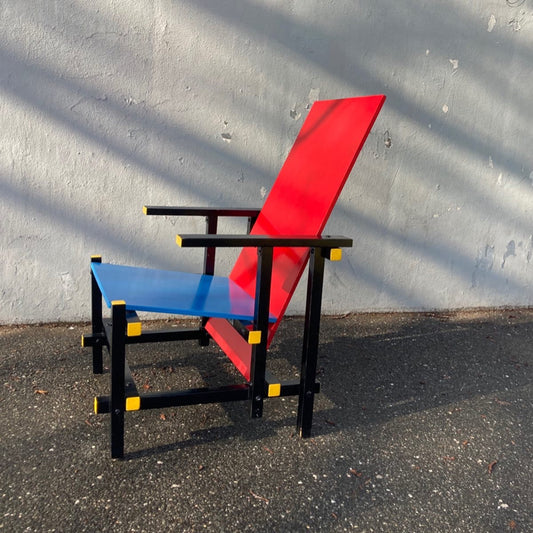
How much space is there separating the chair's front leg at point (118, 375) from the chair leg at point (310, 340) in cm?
65

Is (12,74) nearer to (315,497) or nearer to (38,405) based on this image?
(38,405)

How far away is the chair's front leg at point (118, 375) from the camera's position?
196 cm

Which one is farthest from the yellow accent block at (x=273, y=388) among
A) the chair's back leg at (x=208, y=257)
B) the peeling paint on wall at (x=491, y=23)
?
the peeling paint on wall at (x=491, y=23)

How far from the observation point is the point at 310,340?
7.26 ft

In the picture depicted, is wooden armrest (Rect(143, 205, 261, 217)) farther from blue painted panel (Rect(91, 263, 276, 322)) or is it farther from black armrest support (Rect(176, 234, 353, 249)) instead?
black armrest support (Rect(176, 234, 353, 249))

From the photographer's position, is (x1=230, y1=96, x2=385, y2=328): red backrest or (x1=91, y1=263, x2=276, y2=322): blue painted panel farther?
(x1=230, y1=96, x2=385, y2=328): red backrest

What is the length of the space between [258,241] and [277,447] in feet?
2.51

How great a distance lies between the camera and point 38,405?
2.42 m

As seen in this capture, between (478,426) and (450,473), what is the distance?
43 centimetres

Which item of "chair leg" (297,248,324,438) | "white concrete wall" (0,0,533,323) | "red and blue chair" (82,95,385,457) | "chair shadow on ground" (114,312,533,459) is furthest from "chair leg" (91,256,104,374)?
"chair leg" (297,248,324,438)

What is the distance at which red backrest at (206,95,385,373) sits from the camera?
224 centimetres

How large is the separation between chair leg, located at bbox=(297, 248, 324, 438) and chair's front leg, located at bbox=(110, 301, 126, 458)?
25.5 inches

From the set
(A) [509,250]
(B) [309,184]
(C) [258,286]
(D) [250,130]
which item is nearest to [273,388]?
(C) [258,286]

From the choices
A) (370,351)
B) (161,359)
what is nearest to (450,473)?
(370,351)
